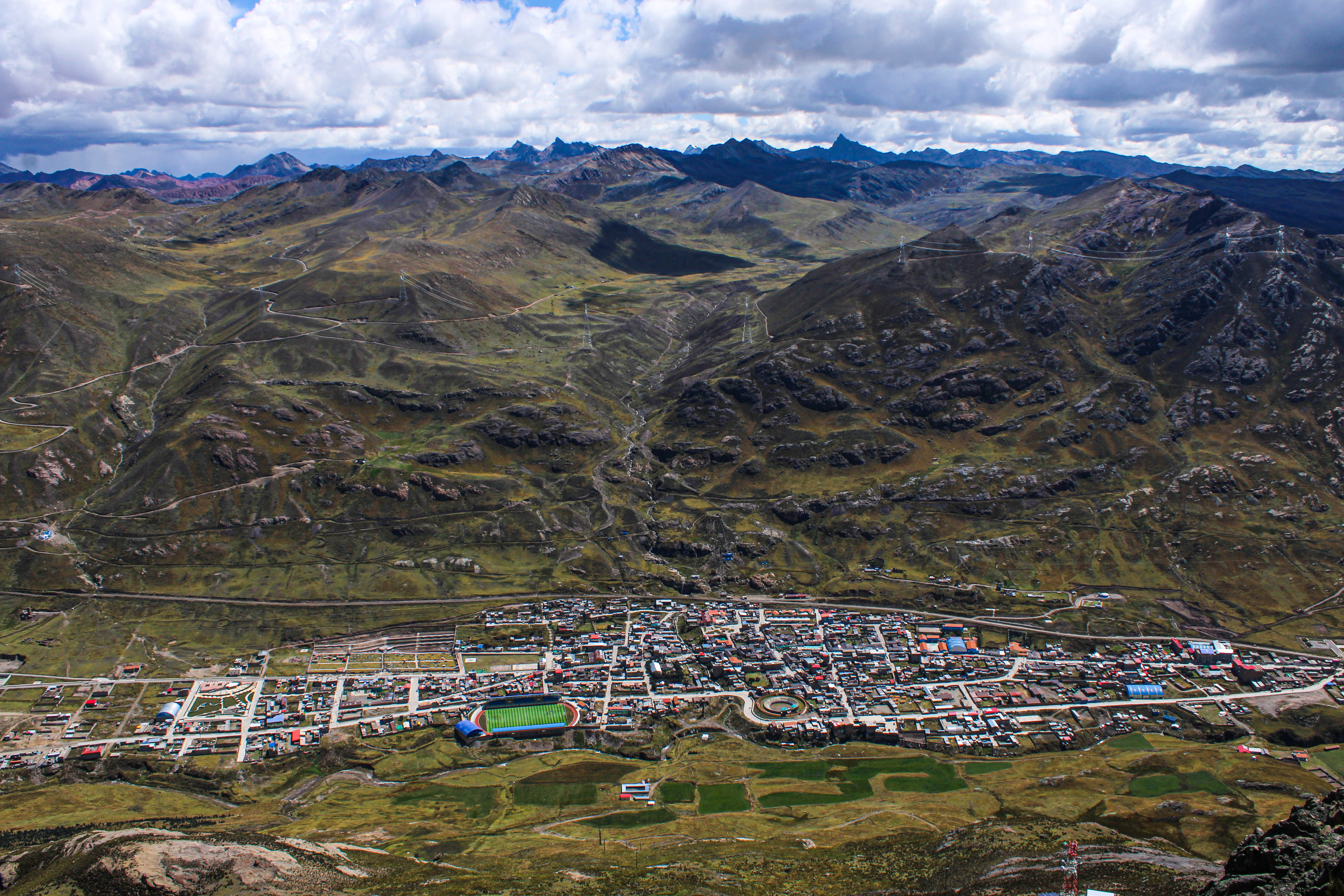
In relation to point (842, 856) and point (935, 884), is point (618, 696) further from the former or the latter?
point (935, 884)

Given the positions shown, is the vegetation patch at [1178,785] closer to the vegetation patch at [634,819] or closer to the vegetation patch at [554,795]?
the vegetation patch at [634,819]

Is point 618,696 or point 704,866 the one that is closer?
point 704,866

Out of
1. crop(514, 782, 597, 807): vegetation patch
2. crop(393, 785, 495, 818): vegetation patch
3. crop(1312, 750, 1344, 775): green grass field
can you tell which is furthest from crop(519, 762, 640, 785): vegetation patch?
crop(1312, 750, 1344, 775): green grass field

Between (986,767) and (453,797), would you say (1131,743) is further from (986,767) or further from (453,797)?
(453,797)

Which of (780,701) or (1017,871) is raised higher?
(1017,871)

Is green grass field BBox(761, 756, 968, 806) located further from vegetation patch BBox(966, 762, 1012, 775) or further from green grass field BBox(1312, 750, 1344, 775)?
green grass field BBox(1312, 750, 1344, 775)

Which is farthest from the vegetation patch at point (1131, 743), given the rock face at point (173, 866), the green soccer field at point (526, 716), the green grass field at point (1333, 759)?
the rock face at point (173, 866)

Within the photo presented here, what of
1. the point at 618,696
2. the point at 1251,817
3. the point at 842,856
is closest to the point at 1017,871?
the point at 842,856
